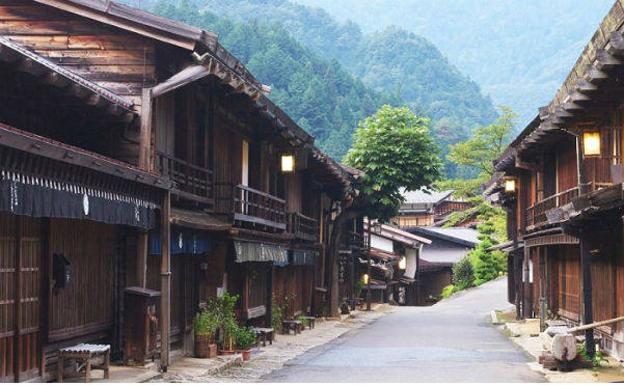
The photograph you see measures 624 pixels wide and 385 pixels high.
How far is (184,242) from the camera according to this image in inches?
791

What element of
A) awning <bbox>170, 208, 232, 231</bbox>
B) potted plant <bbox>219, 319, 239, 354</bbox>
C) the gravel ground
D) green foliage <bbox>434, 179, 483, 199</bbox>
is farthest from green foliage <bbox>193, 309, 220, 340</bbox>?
green foliage <bbox>434, 179, 483, 199</bbox>

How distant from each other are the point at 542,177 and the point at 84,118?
20.4 metres

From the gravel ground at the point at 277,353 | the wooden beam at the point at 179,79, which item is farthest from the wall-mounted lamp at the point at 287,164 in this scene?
the wooden beam at the point at 179,79

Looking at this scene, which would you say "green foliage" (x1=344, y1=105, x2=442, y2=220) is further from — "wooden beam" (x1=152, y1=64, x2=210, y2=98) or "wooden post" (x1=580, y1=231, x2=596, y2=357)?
"wooden beam" (x1=152, y1=64, x2=210, y2=98)

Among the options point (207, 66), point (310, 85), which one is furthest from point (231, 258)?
point (310, 85)

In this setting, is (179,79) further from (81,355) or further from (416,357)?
(416,357)

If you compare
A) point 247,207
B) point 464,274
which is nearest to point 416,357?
point 247,207

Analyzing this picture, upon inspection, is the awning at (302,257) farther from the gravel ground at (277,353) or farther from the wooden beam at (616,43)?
the wooden beam at (616,43)

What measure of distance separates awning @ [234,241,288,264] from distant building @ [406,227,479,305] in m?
43.8

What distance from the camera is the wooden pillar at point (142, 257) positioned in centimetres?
1752

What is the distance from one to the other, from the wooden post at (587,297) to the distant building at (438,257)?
167 feet

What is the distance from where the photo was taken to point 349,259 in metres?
51.2

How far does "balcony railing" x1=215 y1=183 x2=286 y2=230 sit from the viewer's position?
23.1 metres

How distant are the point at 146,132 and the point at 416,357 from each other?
9540 mm
